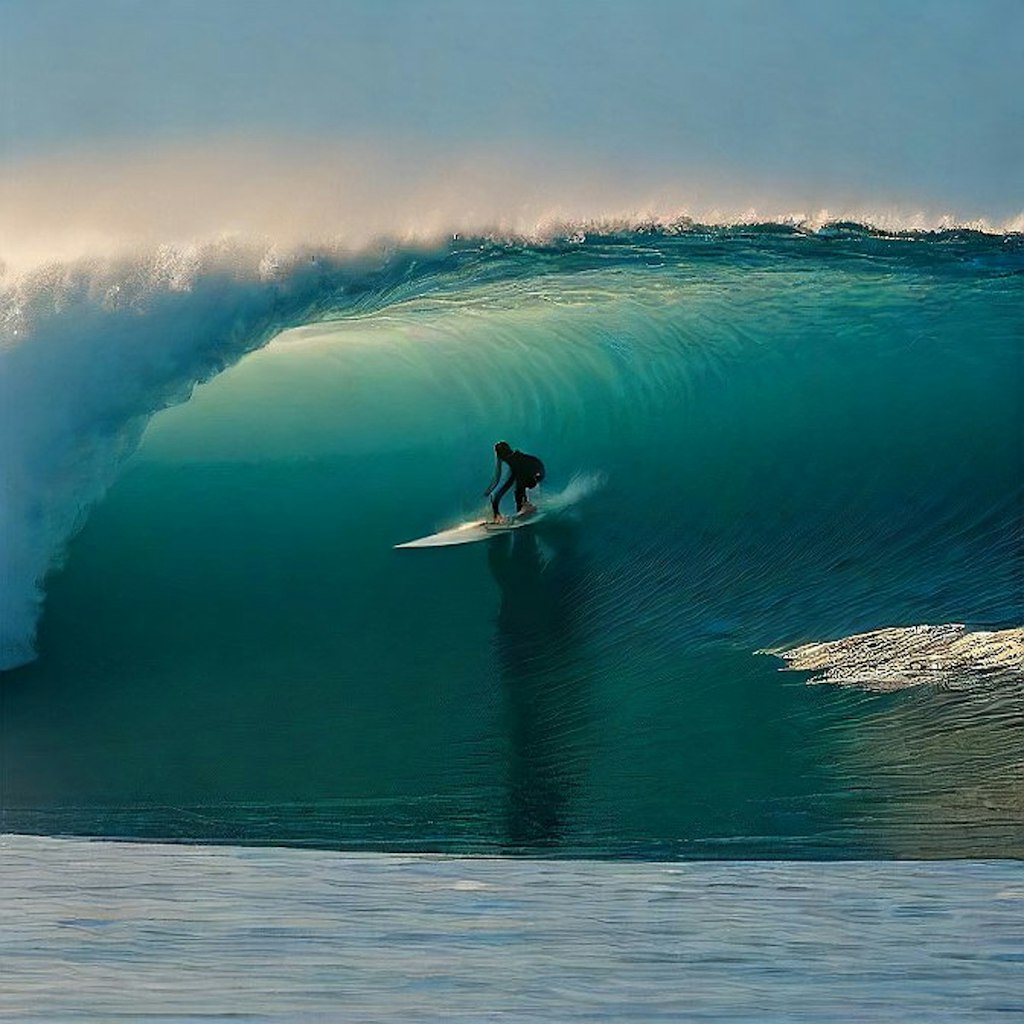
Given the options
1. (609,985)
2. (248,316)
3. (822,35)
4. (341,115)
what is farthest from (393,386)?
(609,985)

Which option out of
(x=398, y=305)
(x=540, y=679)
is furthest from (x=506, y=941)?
(x=398, y=305)

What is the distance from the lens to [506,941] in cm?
175

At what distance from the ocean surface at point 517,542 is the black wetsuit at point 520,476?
0.10 ft

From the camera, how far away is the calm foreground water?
5.05 feet

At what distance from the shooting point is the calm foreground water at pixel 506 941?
60.6 inches

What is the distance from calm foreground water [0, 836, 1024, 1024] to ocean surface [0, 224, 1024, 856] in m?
0.45

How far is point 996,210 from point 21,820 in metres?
2.27

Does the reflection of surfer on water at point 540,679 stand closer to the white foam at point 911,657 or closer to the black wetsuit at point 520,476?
the black wetsuit at point 520,476

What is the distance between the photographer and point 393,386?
9.56 feet

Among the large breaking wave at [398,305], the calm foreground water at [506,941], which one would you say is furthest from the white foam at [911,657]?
the calm foreground water at [506,941]

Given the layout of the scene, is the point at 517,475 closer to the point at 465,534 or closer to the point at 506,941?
the point at 465,534

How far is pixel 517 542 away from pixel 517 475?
145mm

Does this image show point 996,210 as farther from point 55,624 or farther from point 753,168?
point 55,624

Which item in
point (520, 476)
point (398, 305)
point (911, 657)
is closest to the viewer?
point (911, 657)
